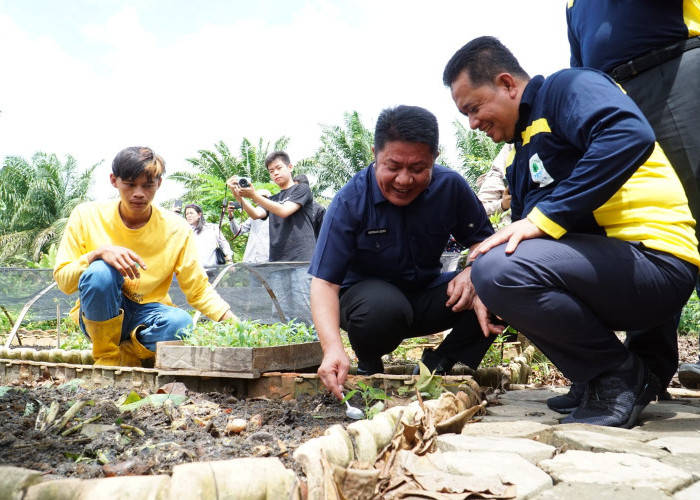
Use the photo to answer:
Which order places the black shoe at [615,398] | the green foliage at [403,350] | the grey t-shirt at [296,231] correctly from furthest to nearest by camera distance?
the grey t-shirt at [296,231] → the green foliage at [403,350] → the black shoe at [615,398]

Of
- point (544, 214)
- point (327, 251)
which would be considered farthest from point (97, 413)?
point (544, 214)

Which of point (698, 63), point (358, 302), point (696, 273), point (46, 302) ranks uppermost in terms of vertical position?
point (698, 63)

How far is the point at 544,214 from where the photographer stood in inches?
89.7

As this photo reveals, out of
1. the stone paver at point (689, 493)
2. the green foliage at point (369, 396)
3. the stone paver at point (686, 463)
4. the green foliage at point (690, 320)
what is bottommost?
the green foliage at point (690, 320)

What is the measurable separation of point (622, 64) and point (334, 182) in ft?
88.9

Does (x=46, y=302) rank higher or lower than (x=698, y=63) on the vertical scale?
lower

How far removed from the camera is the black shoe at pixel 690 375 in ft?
10.6

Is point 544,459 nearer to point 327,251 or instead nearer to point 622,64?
point 327,251

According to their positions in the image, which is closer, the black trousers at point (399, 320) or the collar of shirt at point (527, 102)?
the collar of shirt at point (527, 102)

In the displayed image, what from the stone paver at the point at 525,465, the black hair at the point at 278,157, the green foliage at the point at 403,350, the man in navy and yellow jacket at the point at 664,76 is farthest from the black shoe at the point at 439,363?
the black hair at the point at 278,157

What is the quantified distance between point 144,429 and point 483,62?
6.16ft

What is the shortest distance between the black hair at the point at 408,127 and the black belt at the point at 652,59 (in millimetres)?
845

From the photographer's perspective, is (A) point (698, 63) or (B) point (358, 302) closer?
(A) point (698, 63)

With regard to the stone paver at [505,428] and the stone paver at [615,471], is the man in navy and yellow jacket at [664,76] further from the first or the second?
the stone paver at [615,471]
